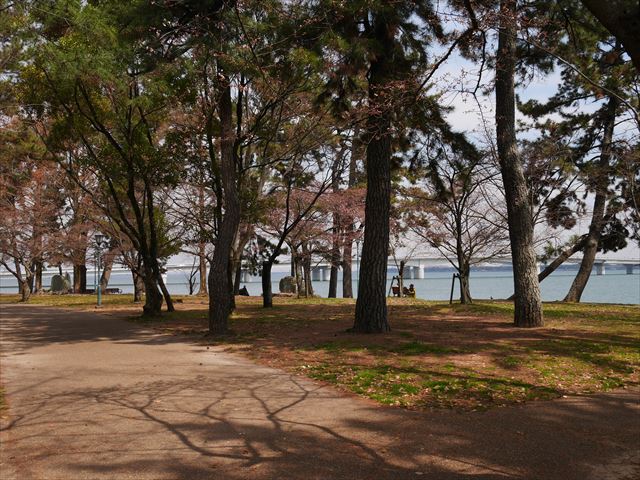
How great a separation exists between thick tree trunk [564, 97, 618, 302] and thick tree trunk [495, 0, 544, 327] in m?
7.61

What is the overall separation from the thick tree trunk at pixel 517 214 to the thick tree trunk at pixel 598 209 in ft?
25.0

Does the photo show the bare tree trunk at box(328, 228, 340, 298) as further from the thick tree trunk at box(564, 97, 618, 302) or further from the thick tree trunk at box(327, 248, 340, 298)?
the thick tree trunk at box(564, 97, 618, 302)

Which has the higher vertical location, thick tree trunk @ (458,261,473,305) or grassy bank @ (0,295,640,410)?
thick tree trunk @ (458,261,473,305)

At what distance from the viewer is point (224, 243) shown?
11.5 m

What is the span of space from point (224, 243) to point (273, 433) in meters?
7.11

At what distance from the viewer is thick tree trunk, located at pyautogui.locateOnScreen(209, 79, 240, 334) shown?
11.3 meters

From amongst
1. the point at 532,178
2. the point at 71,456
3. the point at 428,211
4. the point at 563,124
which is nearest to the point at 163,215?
the point at 428,211

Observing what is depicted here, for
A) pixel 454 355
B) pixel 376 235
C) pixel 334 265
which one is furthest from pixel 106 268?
pixel 454 355

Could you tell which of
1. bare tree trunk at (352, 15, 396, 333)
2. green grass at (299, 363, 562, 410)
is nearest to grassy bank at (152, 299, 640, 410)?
green grass at (299, 363, 562, 410)

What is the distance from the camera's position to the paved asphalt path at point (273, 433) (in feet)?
12.9

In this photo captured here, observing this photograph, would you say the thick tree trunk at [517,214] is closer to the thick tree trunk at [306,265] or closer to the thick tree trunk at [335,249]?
the thick tree trunk at [335,249]

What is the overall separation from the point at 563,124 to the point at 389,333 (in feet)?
44.7

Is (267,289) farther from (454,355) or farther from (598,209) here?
(598,209)

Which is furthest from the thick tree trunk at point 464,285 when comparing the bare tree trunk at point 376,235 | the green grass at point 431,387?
the green grass at point 431,387
